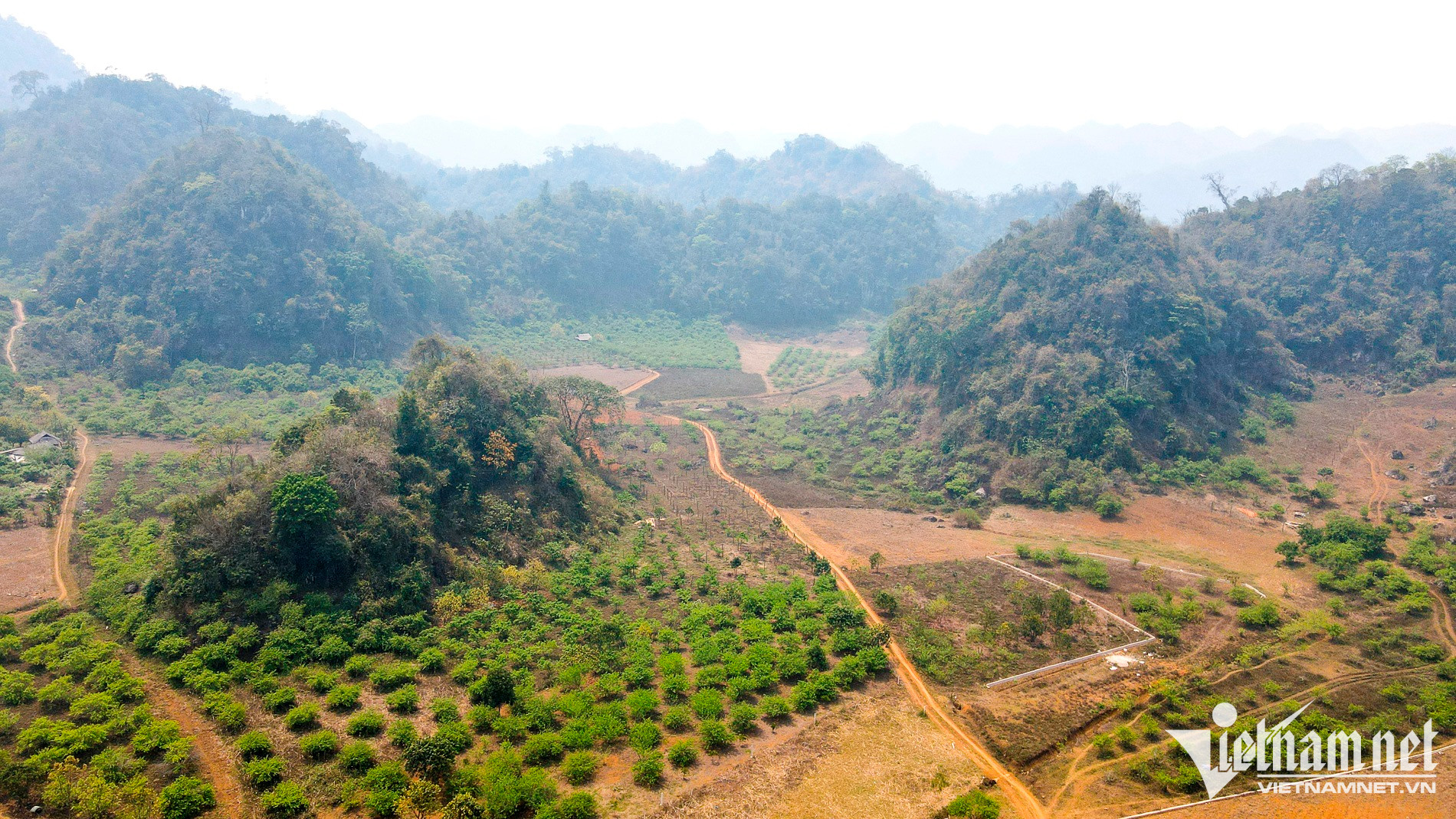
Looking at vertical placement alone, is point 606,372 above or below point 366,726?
above

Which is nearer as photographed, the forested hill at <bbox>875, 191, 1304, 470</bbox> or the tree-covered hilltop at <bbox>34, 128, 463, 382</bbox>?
the forested hill at <bbox>875, 191, 1304, 470</bbox>

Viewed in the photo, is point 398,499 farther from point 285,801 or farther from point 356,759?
point 285,801

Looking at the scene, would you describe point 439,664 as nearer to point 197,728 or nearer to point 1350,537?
point 197,728

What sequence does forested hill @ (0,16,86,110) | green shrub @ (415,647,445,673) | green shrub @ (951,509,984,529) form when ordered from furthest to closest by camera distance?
forested hill @ (0,16,86,110), green shrub @ (951,509,984,529), green shrub @ (415,647,445,673)

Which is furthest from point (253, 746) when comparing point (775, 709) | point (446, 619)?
point (775, 709)

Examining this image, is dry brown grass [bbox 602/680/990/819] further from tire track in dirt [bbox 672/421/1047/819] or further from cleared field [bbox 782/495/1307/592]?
cleared field [bbox 782/495/1307/592]

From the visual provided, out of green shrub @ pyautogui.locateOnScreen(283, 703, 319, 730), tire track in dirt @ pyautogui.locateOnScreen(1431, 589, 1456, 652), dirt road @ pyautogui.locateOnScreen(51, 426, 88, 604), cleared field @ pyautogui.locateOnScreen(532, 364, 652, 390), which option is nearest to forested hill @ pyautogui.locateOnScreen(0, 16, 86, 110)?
cleared field @ pyautogui.locateOnScreen(532, 364, 652, 390)
